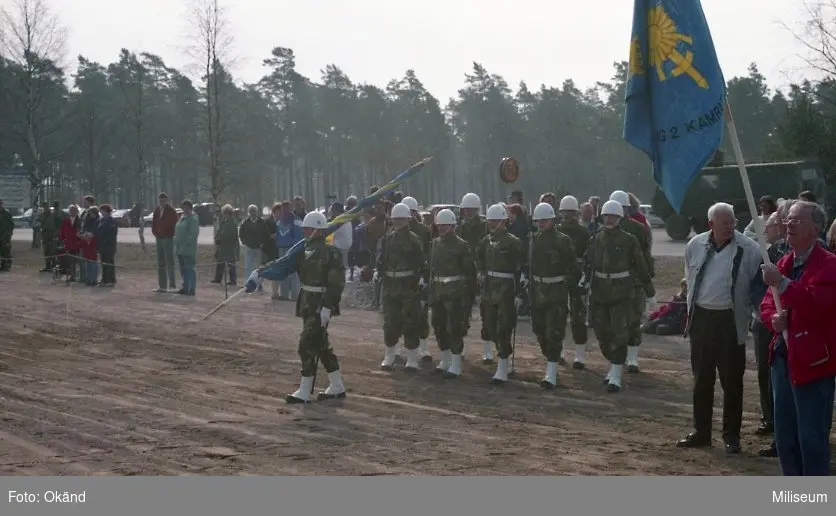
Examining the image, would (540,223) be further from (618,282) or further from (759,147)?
(759,147)

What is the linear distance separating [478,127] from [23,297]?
63452 mm

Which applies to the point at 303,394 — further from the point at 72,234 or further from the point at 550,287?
the point at 72,234

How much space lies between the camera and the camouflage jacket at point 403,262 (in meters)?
13.6

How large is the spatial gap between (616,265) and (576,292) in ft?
4.72

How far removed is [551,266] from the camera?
12.6 metres

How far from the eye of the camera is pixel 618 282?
40.9 ft

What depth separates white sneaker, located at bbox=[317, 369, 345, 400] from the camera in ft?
38.4

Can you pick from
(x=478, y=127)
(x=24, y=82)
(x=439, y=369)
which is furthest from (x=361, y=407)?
(x=478, y=127)

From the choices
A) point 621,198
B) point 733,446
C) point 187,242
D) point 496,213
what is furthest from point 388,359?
point 187,242

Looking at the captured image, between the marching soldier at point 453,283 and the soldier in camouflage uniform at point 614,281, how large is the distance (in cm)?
161

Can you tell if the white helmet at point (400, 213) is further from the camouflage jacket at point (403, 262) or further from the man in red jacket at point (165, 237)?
the man in red jacket at point (165, 237)

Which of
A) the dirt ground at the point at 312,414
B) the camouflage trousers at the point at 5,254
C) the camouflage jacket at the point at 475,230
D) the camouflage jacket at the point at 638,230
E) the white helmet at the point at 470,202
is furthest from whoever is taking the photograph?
the camouflage trousers at the point at 5,254

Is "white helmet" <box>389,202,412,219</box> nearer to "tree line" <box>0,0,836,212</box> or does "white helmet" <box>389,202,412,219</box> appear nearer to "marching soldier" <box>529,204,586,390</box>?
"marching soldier" <box>529,204,586,390</box>

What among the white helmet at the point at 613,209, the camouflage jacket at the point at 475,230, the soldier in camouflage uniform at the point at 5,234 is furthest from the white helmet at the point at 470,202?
the soldier in camouflage uniform at the point at 5,234
